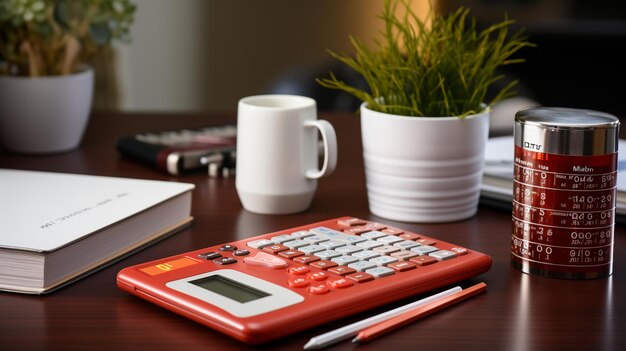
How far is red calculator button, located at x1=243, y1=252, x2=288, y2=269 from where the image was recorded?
2.35 ft

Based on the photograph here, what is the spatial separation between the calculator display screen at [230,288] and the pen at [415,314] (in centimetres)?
8

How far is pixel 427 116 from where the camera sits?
0.92 m

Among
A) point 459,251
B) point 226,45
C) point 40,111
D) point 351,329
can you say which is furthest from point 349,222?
point 226,45

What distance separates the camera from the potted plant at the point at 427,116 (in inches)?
35.5

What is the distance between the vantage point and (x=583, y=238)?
0.73 metres

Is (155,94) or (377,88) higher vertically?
(377,88)

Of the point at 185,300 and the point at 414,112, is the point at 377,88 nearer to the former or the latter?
the point at 414,112

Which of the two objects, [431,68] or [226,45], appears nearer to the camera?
[431,68]

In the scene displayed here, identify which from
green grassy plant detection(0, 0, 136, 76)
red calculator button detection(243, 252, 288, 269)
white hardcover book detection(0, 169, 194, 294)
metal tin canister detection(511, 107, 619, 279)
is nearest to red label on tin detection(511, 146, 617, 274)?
metal tin canister detection(511, 107, 619, 279)

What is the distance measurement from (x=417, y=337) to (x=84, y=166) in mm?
670

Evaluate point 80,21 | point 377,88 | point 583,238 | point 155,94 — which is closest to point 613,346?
point 583,238

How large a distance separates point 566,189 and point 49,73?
779 mm

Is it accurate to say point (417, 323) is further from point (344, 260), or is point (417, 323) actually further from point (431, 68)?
point (431, 68)

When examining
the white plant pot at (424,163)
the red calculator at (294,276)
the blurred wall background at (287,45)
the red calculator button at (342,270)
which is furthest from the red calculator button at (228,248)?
the blurred wall background at (287,45)
